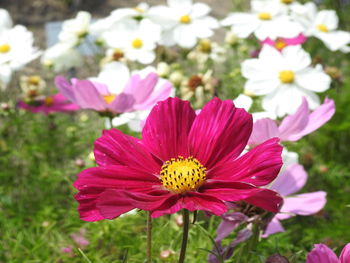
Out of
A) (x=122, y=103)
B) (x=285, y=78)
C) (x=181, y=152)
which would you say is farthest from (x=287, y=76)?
(x=181, y=152)

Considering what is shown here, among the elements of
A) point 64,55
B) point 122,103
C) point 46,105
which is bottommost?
point 46,105

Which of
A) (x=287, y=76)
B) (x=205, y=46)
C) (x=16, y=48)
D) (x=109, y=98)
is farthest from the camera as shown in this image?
(x=205, y=46)

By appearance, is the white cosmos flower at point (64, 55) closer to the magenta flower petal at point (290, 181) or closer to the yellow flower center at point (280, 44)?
the yellow flower center at point (280, 44)

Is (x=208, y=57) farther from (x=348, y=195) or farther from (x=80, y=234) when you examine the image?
(x=80, y=234)

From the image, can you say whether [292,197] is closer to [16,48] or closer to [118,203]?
[118,203]

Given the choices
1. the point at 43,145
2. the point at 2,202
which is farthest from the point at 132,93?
the point at 43,145

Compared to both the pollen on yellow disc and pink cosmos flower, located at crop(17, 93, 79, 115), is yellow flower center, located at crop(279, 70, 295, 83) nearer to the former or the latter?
the pollen on yellow disc
